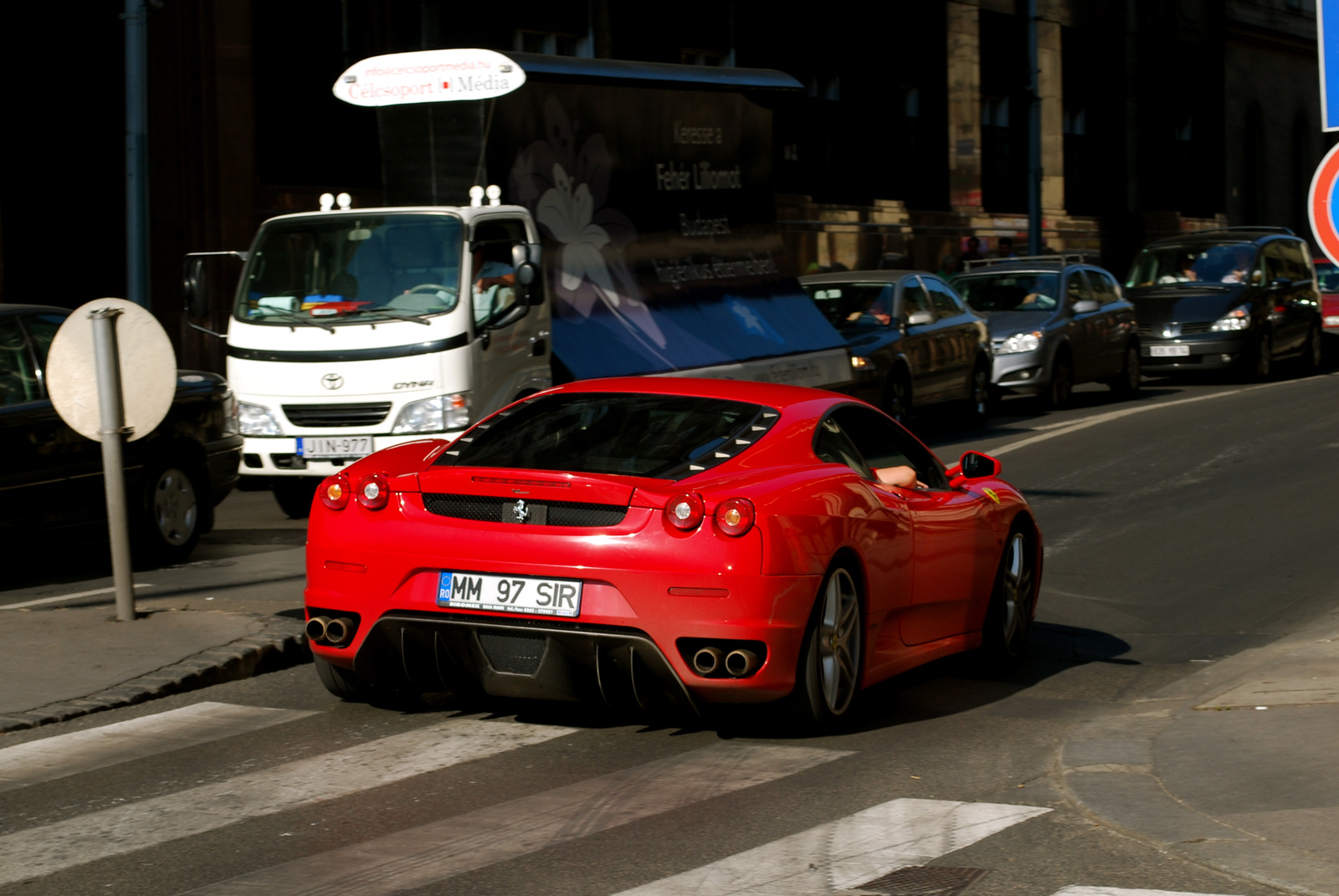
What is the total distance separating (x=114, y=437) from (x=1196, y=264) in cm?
2168

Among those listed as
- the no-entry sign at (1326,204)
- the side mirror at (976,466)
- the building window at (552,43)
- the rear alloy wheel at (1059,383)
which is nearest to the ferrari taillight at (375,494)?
the side mirror at (976,466)

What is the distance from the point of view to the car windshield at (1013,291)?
2358cm

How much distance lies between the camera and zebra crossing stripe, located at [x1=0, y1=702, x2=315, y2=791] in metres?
6.27

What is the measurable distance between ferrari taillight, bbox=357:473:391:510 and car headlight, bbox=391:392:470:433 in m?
6.02

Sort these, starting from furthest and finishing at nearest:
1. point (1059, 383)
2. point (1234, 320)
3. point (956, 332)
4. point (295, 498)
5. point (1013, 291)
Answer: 1. point (1234, 320)
2. point (1013, 291)
3. point (1059, 383)
4. point (956, 332)
5. point (295, 498)

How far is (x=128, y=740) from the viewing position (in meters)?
6.71

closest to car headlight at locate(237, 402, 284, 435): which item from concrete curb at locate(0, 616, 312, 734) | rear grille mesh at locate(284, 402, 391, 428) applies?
rear grille mesh at locate(284, 402, 391, 428)

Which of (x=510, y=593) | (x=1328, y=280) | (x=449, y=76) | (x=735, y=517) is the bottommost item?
(x=510, y=593)

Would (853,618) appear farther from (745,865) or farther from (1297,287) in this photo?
(1297,287)

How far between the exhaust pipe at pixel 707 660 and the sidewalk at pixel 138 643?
8.15 feet

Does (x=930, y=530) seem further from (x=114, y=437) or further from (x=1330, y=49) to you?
(x=114, y=437)

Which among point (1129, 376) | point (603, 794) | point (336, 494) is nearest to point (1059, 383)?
point (1129, 376)

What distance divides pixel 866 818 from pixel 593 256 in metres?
9.63

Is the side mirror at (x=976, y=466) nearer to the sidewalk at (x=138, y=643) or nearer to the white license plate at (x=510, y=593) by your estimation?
the white license plate at (x=510, y=593)
